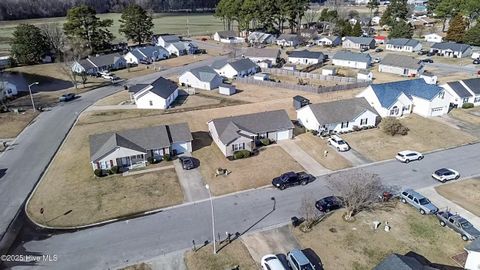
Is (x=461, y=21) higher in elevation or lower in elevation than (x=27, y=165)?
higher

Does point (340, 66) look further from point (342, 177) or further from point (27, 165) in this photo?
point (27, 165)

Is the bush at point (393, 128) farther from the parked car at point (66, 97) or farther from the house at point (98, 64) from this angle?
the house at point (98, 64)

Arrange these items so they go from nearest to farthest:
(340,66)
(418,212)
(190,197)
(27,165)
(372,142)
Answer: (418,212)
(190,197)
(27,165)
(372,142)
(340,66)

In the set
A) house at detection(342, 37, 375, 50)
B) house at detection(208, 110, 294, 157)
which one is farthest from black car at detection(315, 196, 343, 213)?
house at detection(342, 37, 375, 50)

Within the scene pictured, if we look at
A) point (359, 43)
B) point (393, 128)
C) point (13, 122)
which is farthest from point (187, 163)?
point (359, 43)

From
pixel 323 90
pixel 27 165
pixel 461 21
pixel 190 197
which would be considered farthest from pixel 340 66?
pixel 27 165

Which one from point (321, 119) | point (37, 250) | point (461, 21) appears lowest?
point (37, 250)

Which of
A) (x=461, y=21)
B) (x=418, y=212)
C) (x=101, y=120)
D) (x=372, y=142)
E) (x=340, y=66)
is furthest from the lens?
(x=461, y=21)
